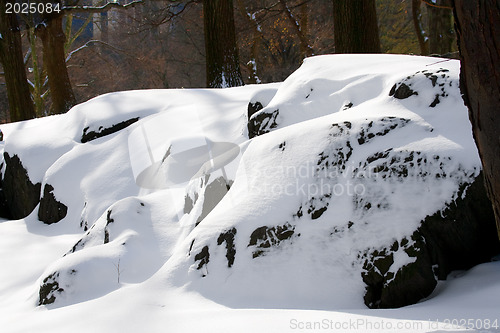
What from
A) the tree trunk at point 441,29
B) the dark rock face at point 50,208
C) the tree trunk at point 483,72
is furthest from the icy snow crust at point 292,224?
the tree trunk at point 441,29

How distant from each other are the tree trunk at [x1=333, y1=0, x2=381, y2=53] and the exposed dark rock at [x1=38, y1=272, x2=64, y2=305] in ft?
17.3

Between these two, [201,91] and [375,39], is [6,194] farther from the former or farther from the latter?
[375,39]

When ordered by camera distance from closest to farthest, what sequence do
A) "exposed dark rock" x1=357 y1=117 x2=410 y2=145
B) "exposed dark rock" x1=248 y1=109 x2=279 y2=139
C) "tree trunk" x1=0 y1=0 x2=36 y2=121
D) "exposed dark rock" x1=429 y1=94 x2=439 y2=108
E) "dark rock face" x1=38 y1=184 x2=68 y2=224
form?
"exposed dark rock" x1=357 y1=117 x2=410 y2=145 → "exposed dark rock" x1=429 y1=94 x2=439 y2=108 → "exposed dark rock" x1=248 y1=109 x2=279 y2=139 → "dark rock face" x1=38 y1=184 x2=68 y2=224 → "tree trunk" x1=0 y1=0 x2=36 y2=121

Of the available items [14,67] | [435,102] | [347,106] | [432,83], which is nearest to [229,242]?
[347,106]

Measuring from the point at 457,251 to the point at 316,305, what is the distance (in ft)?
3.15

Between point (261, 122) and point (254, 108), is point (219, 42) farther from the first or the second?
point (261, 122)

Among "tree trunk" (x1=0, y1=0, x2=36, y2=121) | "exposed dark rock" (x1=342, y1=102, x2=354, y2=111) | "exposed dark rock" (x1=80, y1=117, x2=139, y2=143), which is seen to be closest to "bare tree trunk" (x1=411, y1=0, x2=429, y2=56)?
"exposed dark rock" (x1=80, y1=117, x2=139, y2=143)

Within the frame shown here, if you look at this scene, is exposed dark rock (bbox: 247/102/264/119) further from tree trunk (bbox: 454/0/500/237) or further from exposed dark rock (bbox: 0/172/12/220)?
exposed dark rock (bbox: 0/172/12/220)

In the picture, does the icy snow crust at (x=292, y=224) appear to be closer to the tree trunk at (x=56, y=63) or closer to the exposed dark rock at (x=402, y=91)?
the exposed dark rock at (x=402, y=91)

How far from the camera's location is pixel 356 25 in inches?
281

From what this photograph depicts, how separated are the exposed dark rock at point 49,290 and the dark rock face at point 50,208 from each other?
2.23 m

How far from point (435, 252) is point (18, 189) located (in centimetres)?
581

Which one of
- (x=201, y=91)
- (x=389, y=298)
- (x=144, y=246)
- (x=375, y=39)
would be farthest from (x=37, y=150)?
(x=389, y=298)

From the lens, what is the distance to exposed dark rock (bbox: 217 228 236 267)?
3.22 meters
